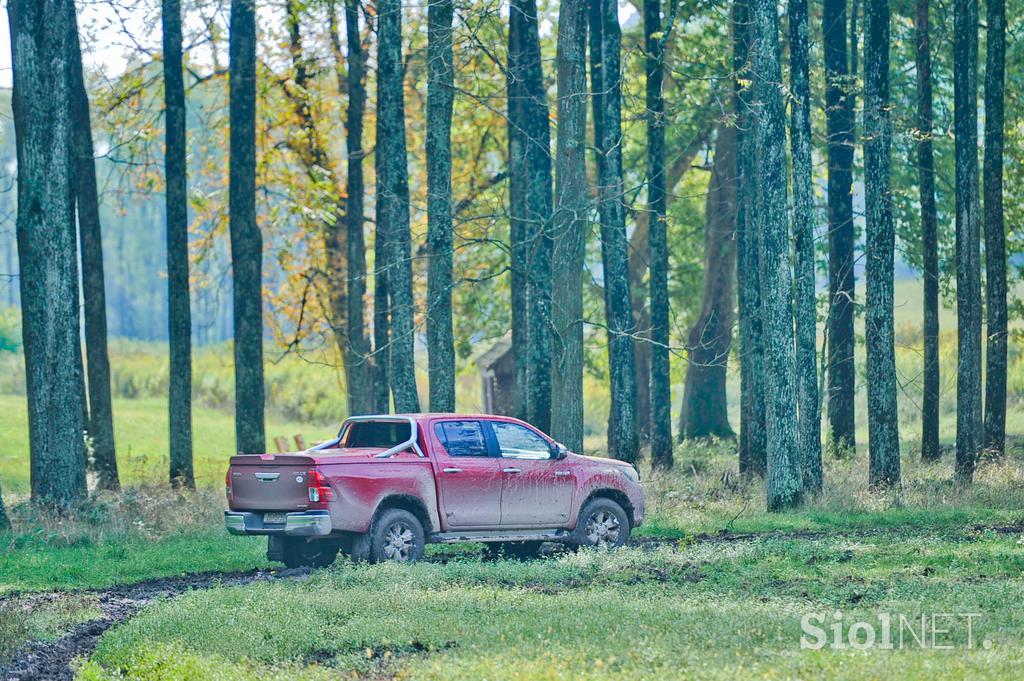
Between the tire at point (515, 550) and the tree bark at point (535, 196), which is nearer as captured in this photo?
the tire at point (515, 550)

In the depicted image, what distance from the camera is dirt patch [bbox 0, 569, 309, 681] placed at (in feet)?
34.6

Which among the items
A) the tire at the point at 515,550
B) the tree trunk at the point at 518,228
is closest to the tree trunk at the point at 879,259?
the tree trunk at the point at 518,228

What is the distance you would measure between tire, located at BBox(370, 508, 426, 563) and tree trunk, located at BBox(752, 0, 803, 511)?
7509mm

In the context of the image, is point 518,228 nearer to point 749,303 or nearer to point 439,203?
point 749,303

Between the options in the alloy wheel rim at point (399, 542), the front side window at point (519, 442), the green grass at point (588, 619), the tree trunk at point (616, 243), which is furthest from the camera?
the tree trunk at point (616, 243)

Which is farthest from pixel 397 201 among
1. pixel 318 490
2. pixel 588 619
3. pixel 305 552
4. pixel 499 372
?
pixel 499 372

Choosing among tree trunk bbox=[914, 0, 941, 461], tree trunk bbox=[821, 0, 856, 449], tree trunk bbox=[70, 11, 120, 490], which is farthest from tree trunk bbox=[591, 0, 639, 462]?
tree trunk bbox=[70, 11, 120, 490]

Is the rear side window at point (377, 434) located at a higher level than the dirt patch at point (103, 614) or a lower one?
higher

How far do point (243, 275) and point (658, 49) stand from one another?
9.97 meters

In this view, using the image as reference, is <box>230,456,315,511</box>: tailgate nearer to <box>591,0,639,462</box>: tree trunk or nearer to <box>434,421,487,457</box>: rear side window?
<box>434,421,487,457</box>: rear side window

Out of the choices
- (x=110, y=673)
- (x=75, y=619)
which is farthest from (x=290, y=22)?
(x=110, y=673)

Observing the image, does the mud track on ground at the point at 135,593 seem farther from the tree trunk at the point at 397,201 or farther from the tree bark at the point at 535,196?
the tree bark at the point at 535,196

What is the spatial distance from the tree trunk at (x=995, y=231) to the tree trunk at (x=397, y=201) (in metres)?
11.5

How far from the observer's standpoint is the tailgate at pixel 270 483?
15.0 meters
